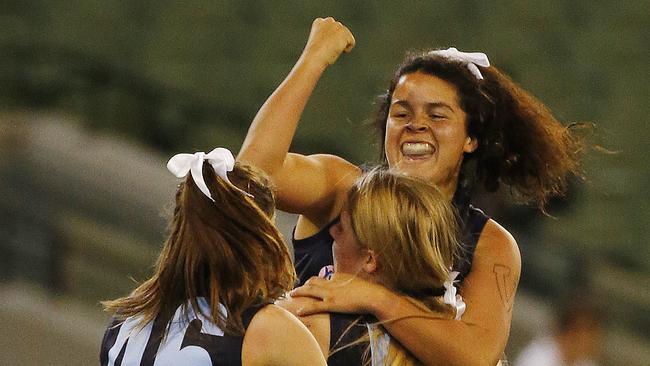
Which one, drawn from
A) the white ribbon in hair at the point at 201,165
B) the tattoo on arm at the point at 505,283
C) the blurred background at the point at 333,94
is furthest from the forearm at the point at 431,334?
the blurred background at the point at 333,94

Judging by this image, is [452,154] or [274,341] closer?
[274,341]

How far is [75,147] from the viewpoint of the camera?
5.20 m

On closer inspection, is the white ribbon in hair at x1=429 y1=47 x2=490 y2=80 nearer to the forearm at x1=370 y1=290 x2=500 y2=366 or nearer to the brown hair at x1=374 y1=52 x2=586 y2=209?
the brown hair at x1=374 y1=52 x2=586 y2=209

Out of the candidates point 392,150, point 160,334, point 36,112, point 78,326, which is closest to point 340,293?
point 160,334

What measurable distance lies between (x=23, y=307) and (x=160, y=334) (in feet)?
9.15

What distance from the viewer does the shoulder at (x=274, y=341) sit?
5.97 feet

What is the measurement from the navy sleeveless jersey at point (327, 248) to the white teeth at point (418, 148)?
0.13 m

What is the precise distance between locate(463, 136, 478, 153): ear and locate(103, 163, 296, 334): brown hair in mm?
803

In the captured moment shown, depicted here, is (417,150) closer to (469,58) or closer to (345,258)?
(469,58)

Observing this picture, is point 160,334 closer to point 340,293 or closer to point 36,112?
point 340,293

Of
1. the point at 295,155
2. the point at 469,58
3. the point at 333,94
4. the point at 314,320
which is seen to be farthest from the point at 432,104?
the point at 333,94

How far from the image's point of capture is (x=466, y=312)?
92.0 inches

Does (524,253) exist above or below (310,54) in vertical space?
below

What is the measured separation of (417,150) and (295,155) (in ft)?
0.77
